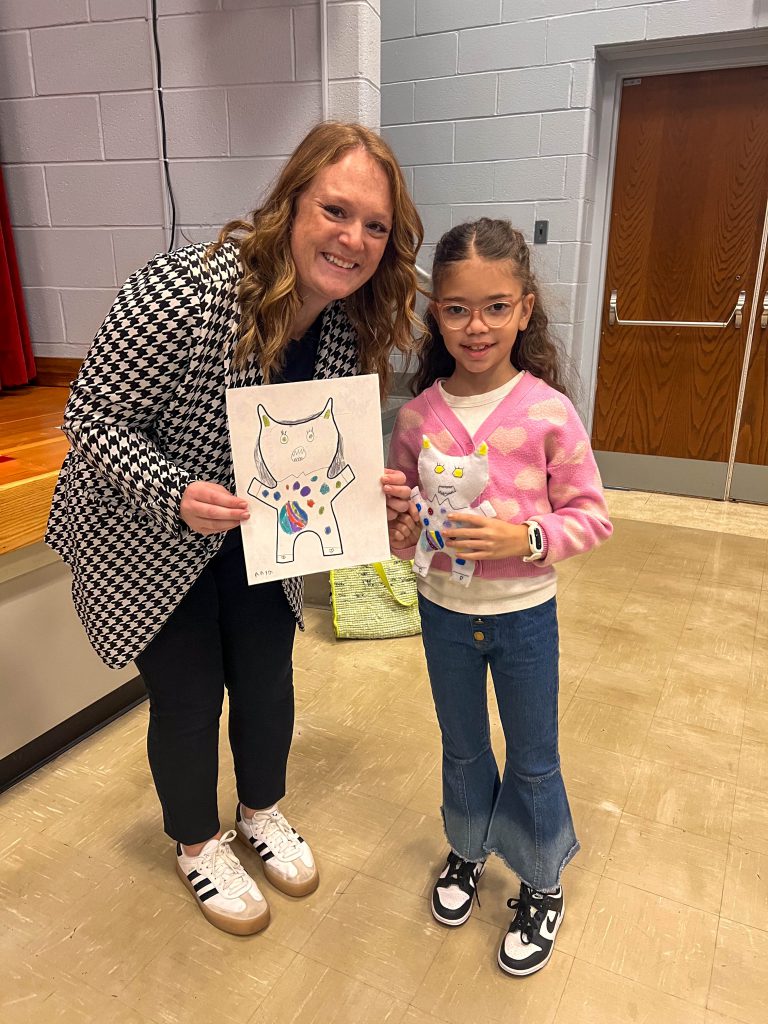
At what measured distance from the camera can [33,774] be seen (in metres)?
1.67

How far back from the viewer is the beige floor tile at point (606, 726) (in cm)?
178

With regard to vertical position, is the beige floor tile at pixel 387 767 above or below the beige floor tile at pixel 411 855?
below

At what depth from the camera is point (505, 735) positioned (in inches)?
47.0

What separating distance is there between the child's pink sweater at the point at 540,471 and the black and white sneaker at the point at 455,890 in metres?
0.60

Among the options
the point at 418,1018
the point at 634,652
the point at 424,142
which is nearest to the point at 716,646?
the point at 634,652

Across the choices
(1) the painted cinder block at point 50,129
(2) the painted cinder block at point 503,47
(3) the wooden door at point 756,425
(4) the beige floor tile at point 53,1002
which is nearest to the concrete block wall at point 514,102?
(2) the painted cinder block at point 503,47

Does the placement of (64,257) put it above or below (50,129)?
below

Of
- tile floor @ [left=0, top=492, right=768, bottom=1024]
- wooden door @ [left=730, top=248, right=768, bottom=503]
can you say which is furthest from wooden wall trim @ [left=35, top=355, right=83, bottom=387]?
wooden door @ [left=730, top=248, right=768, bottom=503]

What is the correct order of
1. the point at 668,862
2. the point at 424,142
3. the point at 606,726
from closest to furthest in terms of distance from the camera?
the point at 668,862 → the point at 606,726 → the point at 424,142

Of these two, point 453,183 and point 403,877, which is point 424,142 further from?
point 403,877

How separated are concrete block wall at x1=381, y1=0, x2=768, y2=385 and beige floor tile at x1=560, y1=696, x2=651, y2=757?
191 cm

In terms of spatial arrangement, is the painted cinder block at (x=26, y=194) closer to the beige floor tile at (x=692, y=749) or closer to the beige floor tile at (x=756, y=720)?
the beige floor tile at (x=692, y=749)

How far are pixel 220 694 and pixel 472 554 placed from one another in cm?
54

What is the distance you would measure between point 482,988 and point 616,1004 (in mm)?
208
